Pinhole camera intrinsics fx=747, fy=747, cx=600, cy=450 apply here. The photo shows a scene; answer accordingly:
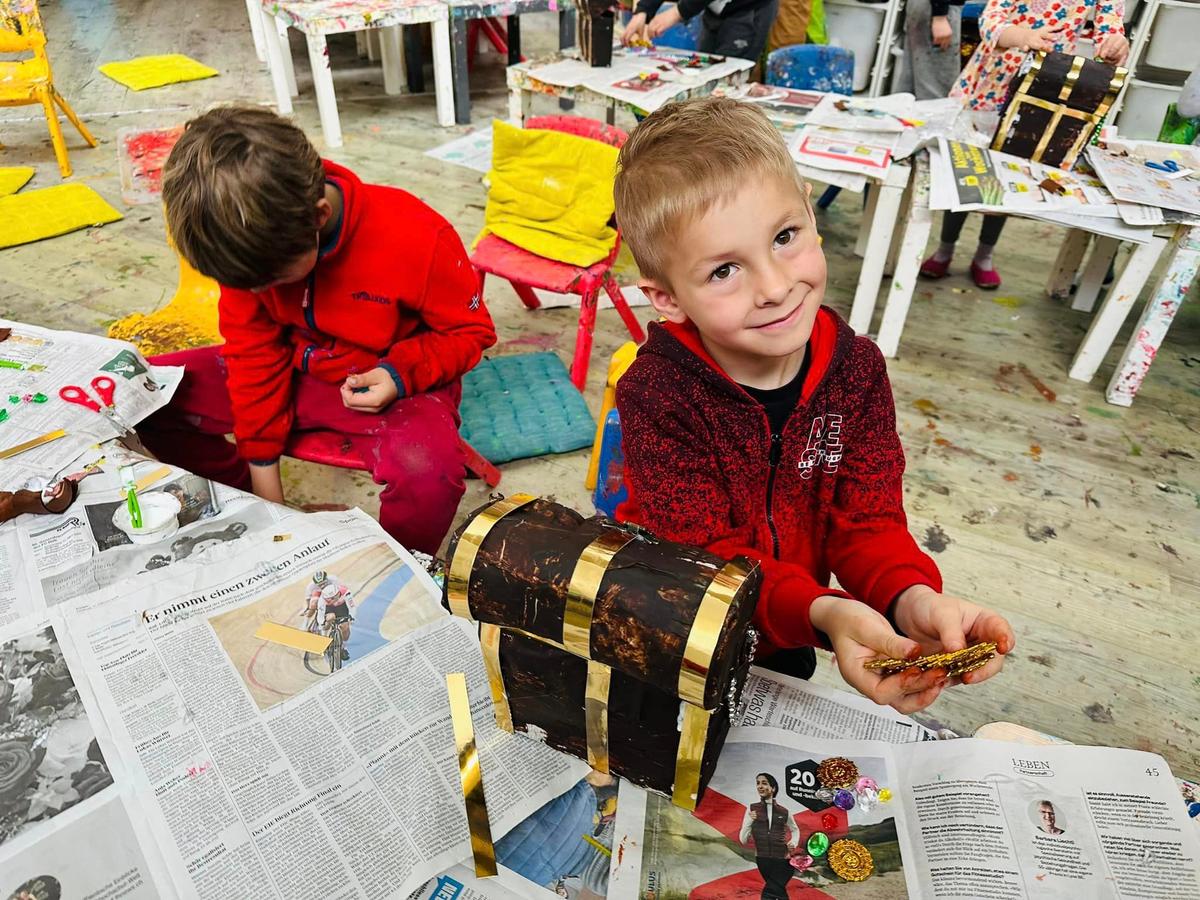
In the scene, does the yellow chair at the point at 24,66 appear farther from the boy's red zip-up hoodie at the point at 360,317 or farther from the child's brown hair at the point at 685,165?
the child's brown hair at the point at 685,165

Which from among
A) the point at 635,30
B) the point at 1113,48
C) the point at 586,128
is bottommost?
the point at 586,128

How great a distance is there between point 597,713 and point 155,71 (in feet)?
16.1

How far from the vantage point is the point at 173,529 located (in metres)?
0.98

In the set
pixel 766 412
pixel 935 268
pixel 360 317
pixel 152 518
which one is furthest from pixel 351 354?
pixel 935 268

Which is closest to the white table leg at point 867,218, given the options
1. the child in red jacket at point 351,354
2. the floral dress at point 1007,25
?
the floral dress at point 1007,25

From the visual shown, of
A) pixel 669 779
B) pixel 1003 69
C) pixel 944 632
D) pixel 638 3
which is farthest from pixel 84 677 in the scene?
pixel 638 3

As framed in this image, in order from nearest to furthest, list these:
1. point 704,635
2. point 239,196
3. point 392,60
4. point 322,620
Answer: point 704,635, point 322,620, point 239,196, point 392,60

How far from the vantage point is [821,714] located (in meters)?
0.82

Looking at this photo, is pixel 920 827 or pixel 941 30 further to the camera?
pixel 941 30

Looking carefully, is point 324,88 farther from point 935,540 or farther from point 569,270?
point 935,540

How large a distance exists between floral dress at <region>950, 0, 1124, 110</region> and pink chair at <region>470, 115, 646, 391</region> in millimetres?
1296

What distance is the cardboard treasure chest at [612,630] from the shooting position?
59cm

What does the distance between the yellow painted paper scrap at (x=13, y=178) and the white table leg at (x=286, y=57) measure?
1245mm

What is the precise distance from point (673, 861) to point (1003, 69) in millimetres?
2596
